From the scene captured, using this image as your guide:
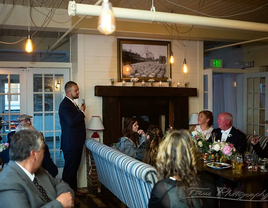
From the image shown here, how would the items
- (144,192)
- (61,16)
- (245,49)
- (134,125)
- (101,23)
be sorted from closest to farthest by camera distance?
(101,23) < (144,192) < (134,125) < (61,16) < (245,49)

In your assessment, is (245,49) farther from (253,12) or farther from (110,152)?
(110,152)

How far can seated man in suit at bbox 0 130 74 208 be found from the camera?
2314 mm

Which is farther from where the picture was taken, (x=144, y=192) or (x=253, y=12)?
(x=253, y=12)

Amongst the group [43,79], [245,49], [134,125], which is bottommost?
[134,125]

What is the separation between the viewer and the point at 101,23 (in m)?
1.76

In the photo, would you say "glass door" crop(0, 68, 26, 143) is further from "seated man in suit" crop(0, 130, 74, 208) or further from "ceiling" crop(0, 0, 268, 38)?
"seated man in suit" crop(0, 130, 74, 208)

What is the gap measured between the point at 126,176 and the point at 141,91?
8.04ft

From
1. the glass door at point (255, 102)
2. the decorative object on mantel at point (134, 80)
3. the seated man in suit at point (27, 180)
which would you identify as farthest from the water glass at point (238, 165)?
the glass door at point (255, 102)

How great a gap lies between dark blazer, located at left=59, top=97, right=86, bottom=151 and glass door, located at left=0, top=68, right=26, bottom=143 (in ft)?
4.38

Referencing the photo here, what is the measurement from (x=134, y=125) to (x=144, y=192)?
1260 millimetres

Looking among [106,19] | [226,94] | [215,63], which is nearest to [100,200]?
[106,19]

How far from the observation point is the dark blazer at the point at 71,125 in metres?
5.28

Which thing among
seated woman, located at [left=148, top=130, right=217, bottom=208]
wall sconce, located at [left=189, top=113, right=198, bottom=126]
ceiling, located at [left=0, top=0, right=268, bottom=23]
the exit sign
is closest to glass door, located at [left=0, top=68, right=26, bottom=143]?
ceiling, located at [left=0, top=0, right=268, bottom=23]

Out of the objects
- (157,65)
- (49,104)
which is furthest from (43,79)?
(157,65)
